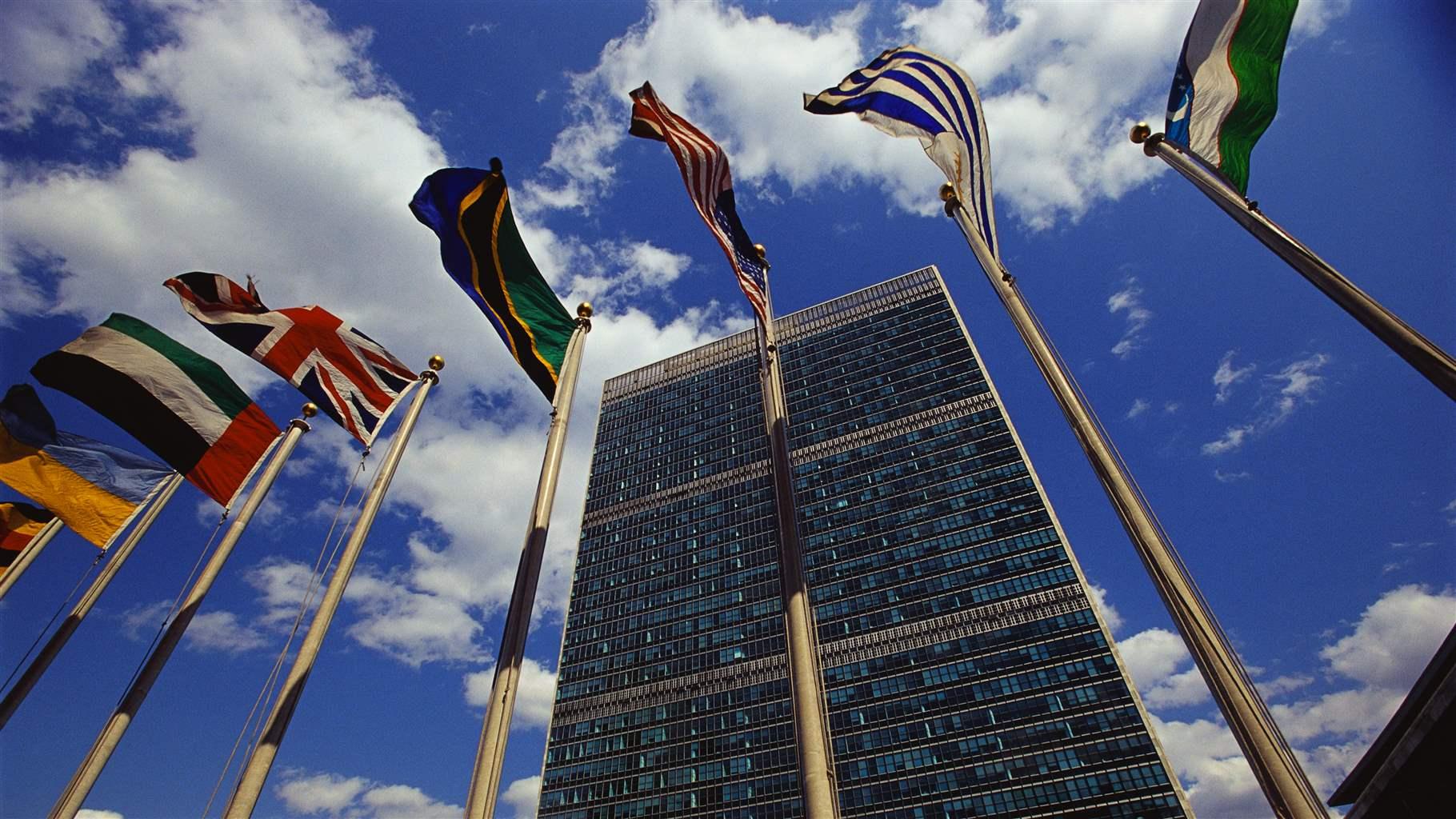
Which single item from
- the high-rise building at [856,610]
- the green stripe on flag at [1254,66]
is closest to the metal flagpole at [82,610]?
the green stripe on flag at [1254,66]

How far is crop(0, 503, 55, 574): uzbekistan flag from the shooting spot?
21812 mm

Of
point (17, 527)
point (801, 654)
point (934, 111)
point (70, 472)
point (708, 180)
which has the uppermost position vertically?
point (934, 111)

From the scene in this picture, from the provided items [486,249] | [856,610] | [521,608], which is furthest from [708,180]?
Answer: [856,610]

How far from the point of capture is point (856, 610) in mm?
97500

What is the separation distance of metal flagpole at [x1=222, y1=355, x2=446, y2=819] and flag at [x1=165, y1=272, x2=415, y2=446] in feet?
4.10

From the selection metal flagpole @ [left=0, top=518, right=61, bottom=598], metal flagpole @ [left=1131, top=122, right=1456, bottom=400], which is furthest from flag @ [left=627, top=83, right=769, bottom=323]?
metal flagpole @ [left=0, top=518, right=61, bottom=598]

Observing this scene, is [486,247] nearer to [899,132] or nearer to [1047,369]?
[899,132]

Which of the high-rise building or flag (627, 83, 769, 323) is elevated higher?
the high-rise building

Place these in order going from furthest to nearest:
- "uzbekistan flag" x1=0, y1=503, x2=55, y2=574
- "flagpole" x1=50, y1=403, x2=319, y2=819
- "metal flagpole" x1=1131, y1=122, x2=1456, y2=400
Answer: "uzbekistan flag" x1=0, y1=503, x2=55, y2=574 → "flagpole" x1=50, y1=403, x2=319, y2=819 → "metal flagpole" x1=1131, y1=122, x2=1456, y2=400

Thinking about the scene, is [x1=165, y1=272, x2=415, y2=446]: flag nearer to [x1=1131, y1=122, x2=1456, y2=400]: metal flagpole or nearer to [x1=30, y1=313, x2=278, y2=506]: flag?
[x1=30, y1=313, x2=278, y2=506]: flag

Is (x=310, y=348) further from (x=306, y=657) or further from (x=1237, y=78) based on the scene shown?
(x=1237, y=78)

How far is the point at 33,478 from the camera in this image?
67.2 ft

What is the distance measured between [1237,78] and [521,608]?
20.1 metres

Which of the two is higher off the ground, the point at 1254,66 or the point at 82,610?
the point at 1254,66
